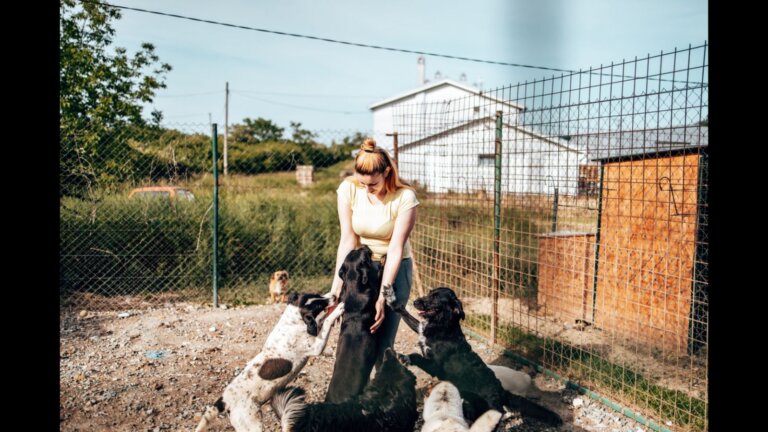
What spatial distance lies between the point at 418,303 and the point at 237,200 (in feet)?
14.6

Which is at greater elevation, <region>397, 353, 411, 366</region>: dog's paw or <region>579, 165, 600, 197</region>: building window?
<region>579, 165, 600, 197</region>: building window

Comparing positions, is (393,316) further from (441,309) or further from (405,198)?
(405,198)

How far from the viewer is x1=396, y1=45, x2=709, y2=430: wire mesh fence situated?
3715 millimetres

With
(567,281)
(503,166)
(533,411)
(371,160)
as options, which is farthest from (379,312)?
(567,281)

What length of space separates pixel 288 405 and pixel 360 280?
905 millimetres

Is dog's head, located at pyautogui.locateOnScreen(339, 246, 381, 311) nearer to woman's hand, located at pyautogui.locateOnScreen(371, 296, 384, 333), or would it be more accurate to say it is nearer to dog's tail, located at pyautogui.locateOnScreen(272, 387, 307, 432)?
woman's hand, located at pyautogui.locateOnScreen(371, 296, 384, 333)

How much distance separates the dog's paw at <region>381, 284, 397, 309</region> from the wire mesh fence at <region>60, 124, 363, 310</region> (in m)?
4.00

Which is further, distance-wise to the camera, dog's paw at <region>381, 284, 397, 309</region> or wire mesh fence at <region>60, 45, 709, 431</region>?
wire mesh fence at <region>60, 45, 709, 431</region>

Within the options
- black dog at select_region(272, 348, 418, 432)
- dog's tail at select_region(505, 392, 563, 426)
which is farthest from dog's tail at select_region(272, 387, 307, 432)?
dog's tail at select_region(505, 392, 563, 426)

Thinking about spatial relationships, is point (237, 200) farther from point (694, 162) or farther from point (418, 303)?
point (694, 162)

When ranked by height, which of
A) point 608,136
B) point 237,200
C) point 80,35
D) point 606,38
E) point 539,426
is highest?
point 80,35

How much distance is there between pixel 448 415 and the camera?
2797 mm

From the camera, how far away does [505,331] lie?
5.33 metres
